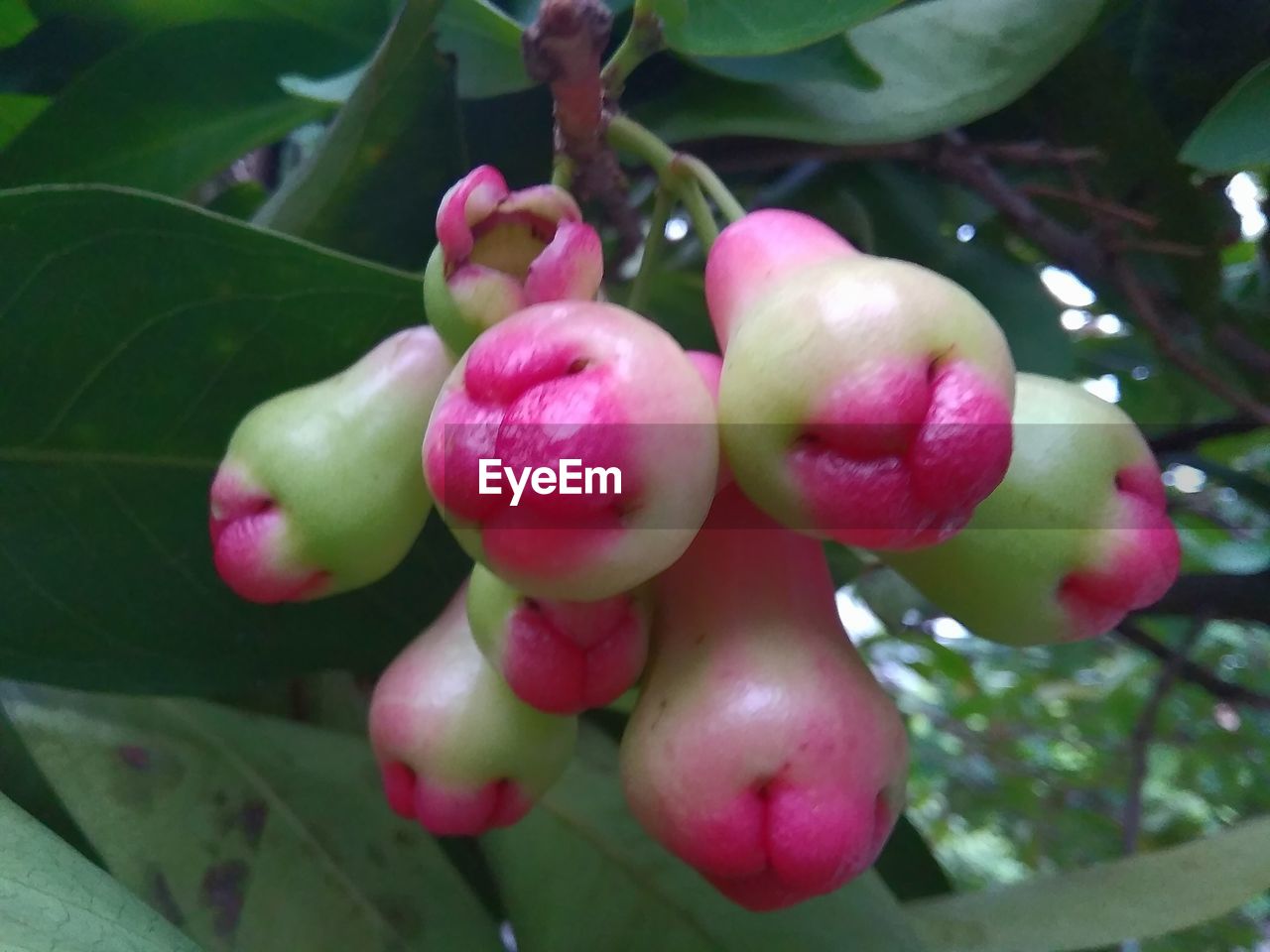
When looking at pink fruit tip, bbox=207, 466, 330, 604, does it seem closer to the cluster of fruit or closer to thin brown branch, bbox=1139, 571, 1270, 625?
the cluster of fruit

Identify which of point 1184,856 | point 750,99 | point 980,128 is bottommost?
point 1184,856

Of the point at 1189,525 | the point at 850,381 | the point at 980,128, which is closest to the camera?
the point at 850,381

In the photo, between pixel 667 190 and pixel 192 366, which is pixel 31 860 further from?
pixel 667 190

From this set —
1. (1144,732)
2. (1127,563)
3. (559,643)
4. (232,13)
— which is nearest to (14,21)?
(232,13)

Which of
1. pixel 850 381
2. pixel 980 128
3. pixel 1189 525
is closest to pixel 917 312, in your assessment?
pixel 850 381

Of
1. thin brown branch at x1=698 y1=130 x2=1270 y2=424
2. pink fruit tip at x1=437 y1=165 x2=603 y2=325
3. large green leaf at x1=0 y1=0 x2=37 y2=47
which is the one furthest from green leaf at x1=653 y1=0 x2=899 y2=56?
large green leaf at x1=0 y1=0 x2=37 y2=47

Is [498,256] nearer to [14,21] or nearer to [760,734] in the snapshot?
[760,734]

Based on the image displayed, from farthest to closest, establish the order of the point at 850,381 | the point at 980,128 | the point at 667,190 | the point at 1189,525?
the point at 1189,525, the point at 980,128, the point at 667,190, the point at 850,381
